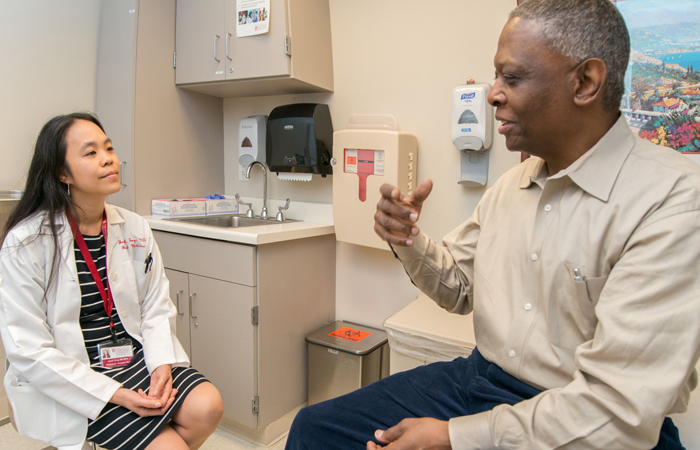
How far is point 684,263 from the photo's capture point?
755mm

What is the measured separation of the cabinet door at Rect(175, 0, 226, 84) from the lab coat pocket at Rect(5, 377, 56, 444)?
1697mm

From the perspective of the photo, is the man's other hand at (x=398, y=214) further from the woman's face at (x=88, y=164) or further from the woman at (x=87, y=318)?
the woman's face at (x=88, y=164)

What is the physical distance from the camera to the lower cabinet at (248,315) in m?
2.00

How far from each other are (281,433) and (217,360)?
484mm

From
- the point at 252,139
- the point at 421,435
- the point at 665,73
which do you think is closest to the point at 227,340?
the point at 252,139

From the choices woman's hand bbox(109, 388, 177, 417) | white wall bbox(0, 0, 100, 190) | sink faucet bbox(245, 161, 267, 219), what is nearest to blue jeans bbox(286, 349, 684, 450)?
woman's hand bbox(109, 388, 177, 417)

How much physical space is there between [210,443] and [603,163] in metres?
1.99

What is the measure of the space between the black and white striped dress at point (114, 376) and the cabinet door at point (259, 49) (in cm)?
117

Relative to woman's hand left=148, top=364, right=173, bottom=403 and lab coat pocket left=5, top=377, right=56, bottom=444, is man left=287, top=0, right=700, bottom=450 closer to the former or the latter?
woman's hand left=148, top=364, right=173, bottom=403

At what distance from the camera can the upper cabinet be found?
7.11ft

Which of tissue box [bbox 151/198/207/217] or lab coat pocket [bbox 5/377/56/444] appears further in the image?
tissue box [bbox 151/198/207/217]

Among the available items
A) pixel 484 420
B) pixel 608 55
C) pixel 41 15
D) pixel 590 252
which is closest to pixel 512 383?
pixel 484 420

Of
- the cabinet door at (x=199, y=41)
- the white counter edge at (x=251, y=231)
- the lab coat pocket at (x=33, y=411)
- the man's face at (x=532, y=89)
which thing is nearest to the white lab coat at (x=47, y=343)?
the lab coat pocket at (x=33, y=411)

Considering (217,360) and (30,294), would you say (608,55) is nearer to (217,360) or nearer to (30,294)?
(30,294)
